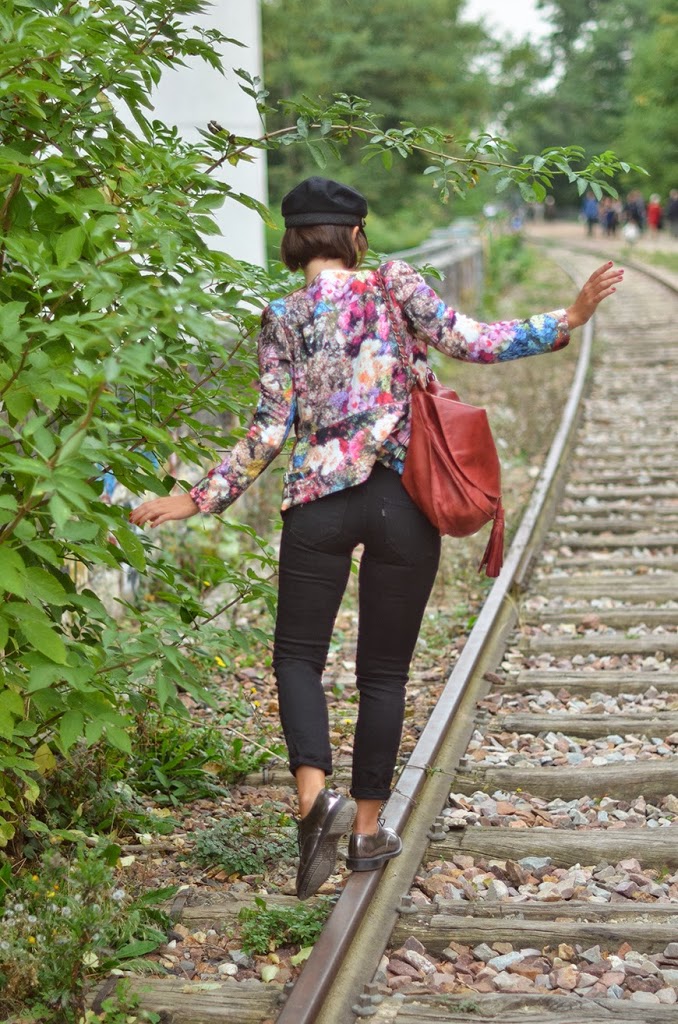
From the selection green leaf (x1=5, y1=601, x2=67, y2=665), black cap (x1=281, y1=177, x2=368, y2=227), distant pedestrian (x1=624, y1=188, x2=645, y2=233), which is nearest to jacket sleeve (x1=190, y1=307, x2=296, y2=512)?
black cap (x1=281, y1=177, x2=368, y2=227)

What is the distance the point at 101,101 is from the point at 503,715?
2867 mm

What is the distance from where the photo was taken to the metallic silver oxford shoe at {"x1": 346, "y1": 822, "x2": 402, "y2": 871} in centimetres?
370

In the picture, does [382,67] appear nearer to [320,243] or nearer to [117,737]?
[320,243]

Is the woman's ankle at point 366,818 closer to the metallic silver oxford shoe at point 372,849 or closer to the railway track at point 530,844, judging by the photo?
the metallic silver oxford shoe at point 372,849

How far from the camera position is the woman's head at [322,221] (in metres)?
3.44

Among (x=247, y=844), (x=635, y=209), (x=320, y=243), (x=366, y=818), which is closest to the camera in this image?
(x=320, y=243)

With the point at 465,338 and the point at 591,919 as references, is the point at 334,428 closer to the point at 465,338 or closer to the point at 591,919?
the point at 465,338

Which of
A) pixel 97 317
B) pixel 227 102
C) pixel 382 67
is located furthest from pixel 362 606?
pixel 382 67

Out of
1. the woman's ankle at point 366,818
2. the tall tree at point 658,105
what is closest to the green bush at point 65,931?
the woman's ankle at point 366,818

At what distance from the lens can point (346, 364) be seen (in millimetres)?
3486

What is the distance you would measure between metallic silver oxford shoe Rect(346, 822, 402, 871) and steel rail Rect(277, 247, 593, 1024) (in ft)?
0.13

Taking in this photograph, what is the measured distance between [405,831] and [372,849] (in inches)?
12.6

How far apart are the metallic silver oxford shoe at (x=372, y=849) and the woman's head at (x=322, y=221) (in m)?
1.62

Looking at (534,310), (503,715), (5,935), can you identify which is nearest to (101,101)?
(5,935)
